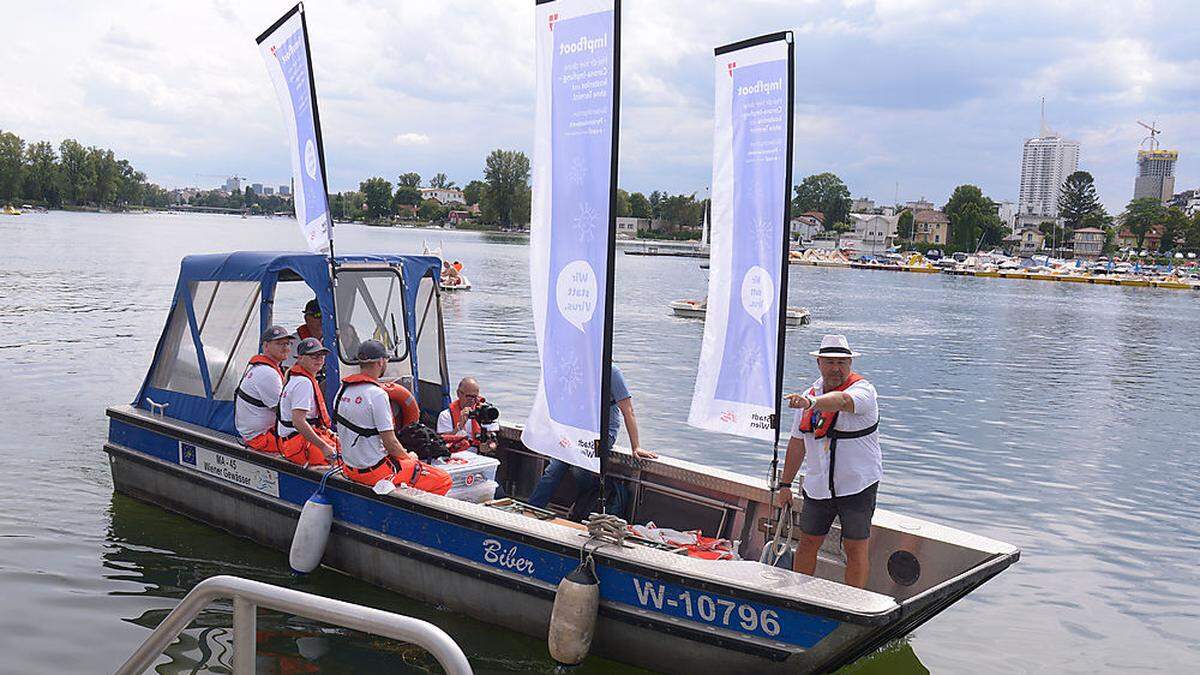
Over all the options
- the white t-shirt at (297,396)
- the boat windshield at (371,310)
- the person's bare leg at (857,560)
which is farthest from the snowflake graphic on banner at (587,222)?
the boat windshield at (371,310)

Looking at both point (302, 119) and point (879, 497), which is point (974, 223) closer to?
point (879, 497)

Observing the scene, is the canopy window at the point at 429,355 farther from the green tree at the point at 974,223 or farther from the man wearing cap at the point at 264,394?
the green tree at the point at 974,223

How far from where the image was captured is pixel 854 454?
722 centimetres

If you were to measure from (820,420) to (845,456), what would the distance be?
305 mm

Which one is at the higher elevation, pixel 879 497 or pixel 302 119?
pixel 302 119

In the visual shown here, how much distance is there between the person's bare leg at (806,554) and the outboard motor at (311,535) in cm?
392

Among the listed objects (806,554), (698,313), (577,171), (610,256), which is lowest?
(698,313)

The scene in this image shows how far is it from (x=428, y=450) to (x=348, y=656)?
189cm

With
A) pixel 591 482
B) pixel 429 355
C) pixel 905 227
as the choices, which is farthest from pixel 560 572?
pixel 905 227

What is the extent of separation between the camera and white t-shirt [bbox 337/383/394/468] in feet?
27.1

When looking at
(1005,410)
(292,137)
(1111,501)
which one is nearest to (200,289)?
(292,137)

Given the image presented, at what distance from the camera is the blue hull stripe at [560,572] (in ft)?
21.2

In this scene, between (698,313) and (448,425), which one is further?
(698,313)

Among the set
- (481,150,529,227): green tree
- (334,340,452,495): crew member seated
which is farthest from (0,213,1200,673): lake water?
(481,150,529,227): green tree
